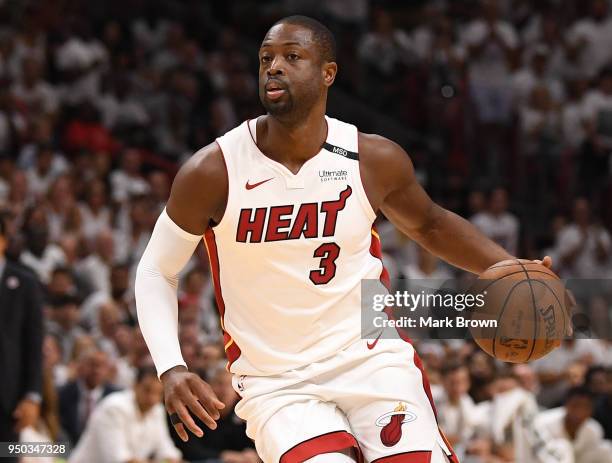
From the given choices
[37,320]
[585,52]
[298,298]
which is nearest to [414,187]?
[298,298]

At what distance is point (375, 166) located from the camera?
4.88m

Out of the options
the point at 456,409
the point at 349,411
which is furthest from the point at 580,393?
the point at 349,411

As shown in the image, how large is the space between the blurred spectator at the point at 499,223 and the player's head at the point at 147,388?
18.5ft

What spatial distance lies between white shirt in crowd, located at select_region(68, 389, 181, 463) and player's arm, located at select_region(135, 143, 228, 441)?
4.10 metres

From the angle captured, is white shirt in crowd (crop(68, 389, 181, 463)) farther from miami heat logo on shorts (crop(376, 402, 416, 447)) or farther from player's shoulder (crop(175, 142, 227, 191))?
miami heat logo on shorts (crop(376, 402, 416, 447))

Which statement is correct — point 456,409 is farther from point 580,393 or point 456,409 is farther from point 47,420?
point 47,420

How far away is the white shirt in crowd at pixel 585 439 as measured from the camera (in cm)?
959

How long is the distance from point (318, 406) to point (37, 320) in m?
3.90

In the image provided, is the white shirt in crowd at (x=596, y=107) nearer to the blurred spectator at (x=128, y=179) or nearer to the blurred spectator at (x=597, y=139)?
the blurred spectator at (x=597, y=139)

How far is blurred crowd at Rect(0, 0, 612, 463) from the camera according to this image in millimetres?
9727

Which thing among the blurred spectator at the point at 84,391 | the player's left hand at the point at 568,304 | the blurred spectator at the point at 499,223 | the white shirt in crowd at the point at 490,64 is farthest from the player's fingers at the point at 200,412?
the white shirt in crowd at the point at 490,64

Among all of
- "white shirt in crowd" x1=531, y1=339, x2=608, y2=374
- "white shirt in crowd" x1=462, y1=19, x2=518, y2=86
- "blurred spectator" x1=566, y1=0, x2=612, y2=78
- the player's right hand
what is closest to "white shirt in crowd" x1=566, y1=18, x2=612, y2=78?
"blurred spectator" x1=566, y1=0, x2=612, y2=78

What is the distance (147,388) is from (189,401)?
4.59 meters

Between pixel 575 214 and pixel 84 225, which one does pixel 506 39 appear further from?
pixel 84 225
